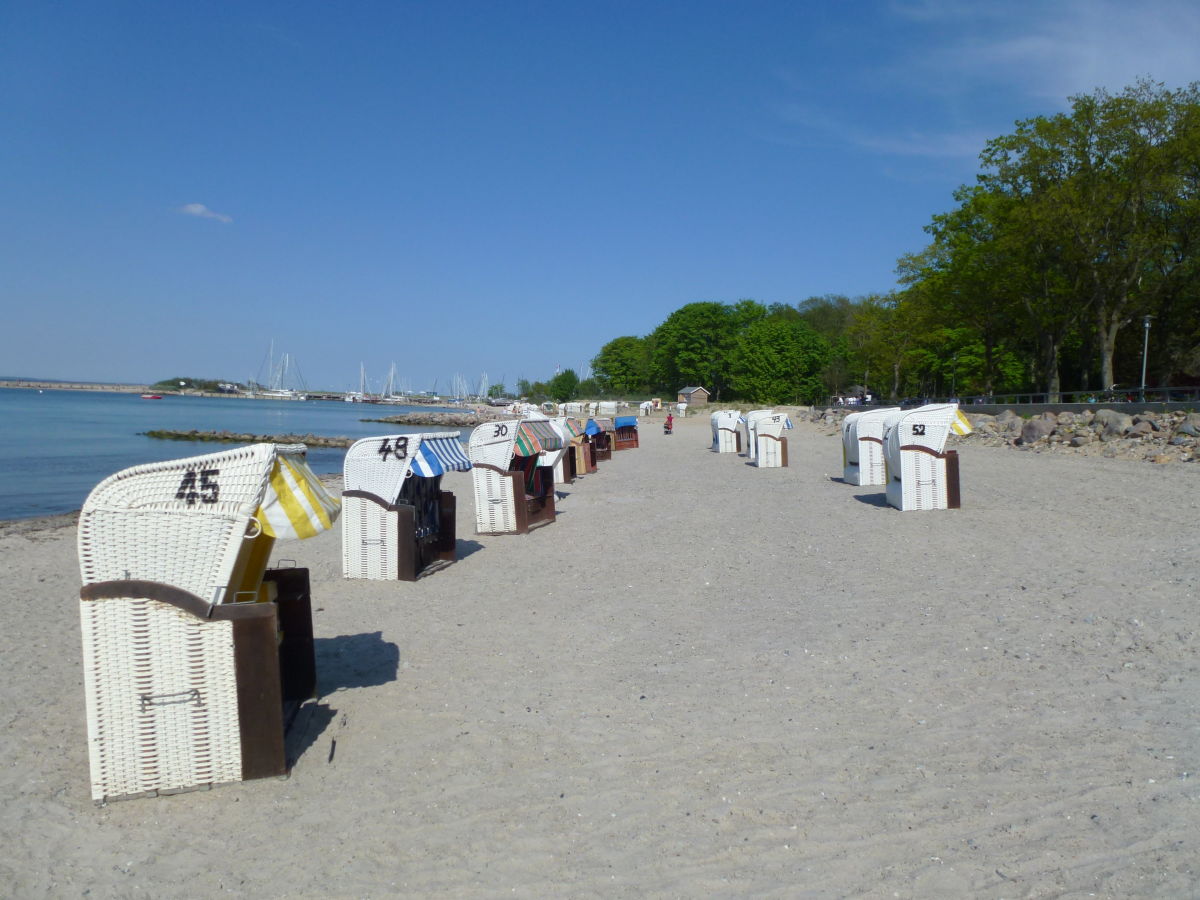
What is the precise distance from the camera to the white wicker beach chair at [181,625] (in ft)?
15.5

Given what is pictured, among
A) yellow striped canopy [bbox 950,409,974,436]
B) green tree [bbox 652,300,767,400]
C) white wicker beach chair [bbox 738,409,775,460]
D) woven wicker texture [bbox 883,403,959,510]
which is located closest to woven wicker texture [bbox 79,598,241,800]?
woven wicker texture [bbox 883,403,959,510]

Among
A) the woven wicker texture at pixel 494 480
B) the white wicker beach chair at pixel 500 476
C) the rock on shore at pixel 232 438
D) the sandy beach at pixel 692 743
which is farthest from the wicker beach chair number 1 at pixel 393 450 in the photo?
the rock on shore at pixel 232 438

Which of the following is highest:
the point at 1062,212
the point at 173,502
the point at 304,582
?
the point at 1062,212

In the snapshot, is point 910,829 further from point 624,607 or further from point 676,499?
point 676,499

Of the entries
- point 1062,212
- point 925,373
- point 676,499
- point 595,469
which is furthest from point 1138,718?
point 925,373

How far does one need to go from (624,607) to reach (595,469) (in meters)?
18.8

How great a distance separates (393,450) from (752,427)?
72.5 ft

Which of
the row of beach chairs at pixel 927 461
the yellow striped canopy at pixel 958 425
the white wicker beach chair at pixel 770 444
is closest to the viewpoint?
the row of beach chairs at pixel 927 461

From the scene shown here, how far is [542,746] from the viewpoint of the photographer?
18.4 feet

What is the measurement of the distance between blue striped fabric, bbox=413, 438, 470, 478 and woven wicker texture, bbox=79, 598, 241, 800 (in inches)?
236

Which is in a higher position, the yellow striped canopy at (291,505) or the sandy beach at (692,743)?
the yellow striped canopy at (291,505)

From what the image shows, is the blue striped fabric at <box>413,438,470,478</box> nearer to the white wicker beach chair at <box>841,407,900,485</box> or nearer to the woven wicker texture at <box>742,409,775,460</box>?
the white wicker beach chair at <box>841,407,900,485</box>

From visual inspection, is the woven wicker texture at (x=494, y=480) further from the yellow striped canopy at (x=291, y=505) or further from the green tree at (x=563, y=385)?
the green tree at (x=563, y=385)

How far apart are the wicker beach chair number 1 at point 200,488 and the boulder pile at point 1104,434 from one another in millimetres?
24222
